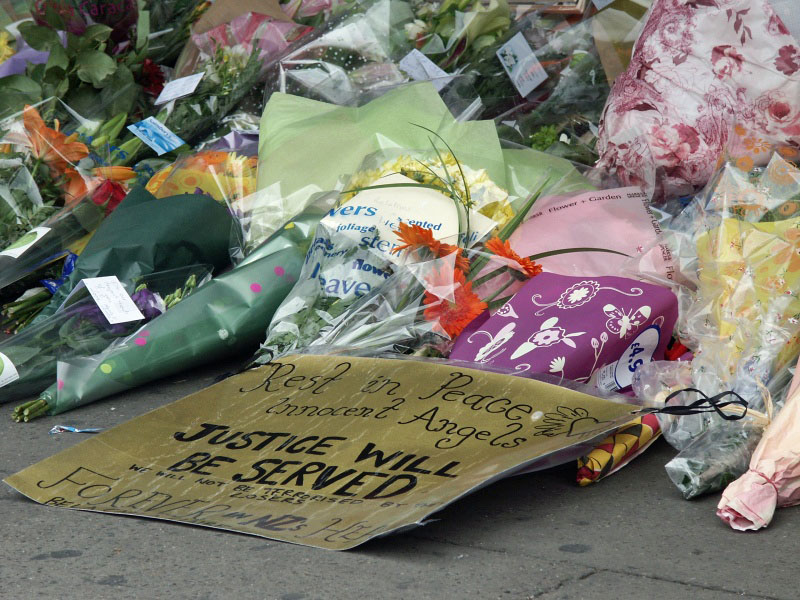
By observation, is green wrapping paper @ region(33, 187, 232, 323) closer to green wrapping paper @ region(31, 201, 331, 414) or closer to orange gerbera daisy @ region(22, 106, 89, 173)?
green wrapping paper @ region(31, 201, 331, 414)

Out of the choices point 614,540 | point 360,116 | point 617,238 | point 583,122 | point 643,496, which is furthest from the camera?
point 583,122

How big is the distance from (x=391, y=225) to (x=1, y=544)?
3.63 ft

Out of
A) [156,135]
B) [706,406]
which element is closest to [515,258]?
[706,406]

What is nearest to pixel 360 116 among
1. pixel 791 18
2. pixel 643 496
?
pixel 791 18

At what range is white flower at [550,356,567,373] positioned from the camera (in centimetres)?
202

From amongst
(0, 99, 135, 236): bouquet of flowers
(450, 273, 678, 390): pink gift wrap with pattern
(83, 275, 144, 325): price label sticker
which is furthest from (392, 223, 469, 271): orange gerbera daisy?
(0, 99, 135, 236): bouquet of flowers

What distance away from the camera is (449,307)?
2.27 m

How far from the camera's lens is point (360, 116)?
290 cm

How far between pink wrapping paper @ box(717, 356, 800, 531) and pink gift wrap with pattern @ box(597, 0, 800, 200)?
41.1 inches

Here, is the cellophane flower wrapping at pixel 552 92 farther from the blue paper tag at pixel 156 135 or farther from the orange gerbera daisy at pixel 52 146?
the orange gerbera daisy at pixel 52 146

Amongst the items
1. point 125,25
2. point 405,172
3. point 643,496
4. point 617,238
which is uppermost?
point 125,25

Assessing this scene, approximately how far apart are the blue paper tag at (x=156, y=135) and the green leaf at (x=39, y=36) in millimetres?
420

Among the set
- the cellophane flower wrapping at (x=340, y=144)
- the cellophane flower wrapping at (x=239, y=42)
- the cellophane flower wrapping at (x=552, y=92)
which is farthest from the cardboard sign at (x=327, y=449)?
the cellophane flower wrapping at (x=239, y=42)

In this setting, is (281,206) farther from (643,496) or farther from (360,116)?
(643,496)
